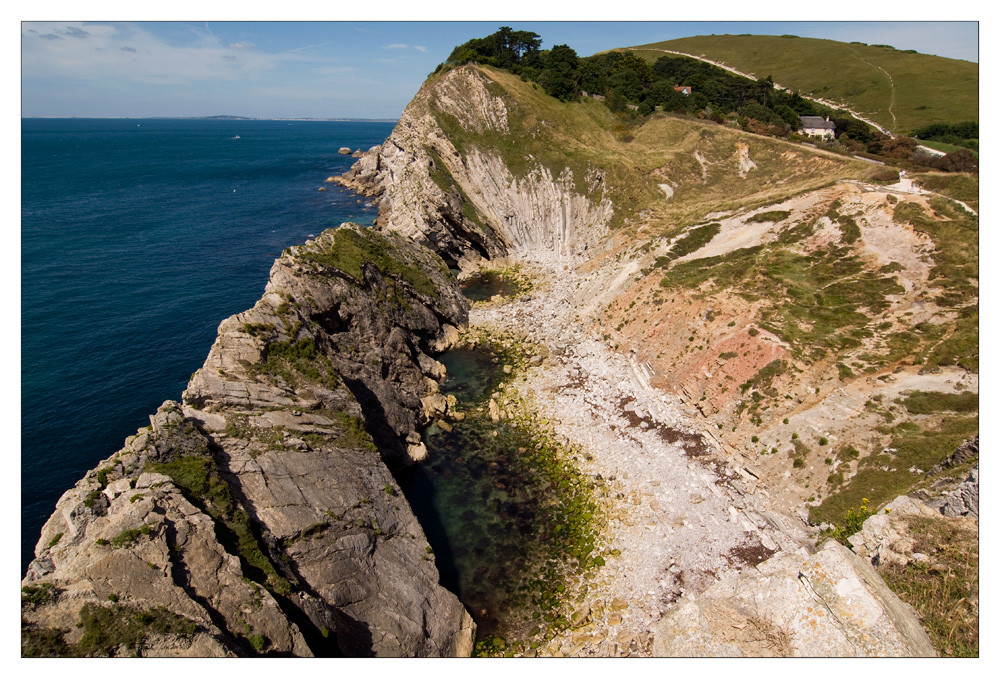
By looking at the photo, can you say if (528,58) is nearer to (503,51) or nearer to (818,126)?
(503,51)

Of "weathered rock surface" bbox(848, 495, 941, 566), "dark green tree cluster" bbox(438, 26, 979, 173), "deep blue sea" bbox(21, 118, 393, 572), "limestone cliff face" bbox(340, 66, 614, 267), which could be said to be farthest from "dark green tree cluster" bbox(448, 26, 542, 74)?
"weathered rock surface" bbox(848, 495, 941, 566)

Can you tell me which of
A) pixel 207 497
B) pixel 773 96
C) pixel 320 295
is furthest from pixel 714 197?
pixel 207 497

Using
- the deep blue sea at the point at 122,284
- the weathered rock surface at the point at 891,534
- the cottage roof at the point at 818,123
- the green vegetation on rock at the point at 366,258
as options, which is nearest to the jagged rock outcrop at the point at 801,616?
the weathered rock surface at the point at 891,534

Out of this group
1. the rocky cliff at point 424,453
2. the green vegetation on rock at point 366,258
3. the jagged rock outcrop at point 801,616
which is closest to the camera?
the rocky cliff at point 424,453

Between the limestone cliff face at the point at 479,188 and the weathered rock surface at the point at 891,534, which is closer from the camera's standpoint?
the weathered rock surface at the point at 891,534

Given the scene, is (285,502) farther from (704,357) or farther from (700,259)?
(700,259)

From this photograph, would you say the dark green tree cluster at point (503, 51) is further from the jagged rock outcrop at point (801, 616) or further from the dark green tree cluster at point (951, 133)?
the jagged rock outcrop at point (801, 616)
